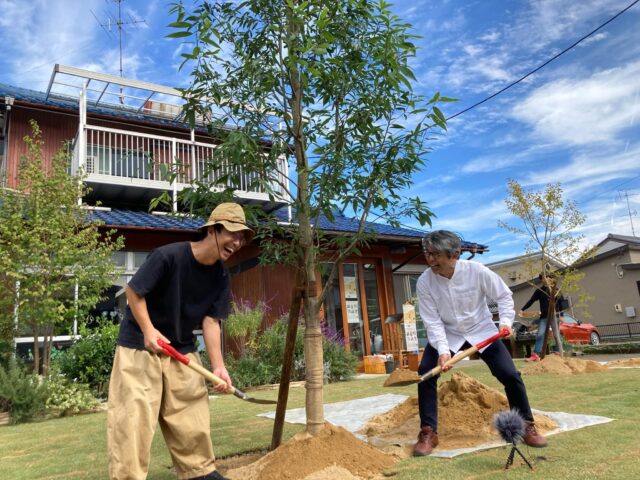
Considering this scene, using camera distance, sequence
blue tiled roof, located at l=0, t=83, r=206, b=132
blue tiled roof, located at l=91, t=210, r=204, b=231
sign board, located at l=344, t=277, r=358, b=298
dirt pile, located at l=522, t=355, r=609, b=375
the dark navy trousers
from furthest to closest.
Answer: blue tiled roof, located at l=0, t=83, r=206, b=132 → sign board, located at l=344, t=277, r=358, b=298 → blue tiled roof, located at l=91, t=210, r=204, b=231 → dirt pile, located at l=522, t=355, r=609, b=375 → the dark navy trousers

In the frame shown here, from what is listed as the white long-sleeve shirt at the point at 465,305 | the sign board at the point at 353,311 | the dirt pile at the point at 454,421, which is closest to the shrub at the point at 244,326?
the sign board at the point at 353,311

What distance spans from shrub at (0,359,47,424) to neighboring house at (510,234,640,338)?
886 inches

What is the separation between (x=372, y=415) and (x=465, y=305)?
2.10 meters

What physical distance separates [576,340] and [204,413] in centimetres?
1962

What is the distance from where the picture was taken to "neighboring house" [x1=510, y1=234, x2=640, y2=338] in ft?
76.5

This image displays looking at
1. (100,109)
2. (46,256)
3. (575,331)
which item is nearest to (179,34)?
Answer: (46,256)

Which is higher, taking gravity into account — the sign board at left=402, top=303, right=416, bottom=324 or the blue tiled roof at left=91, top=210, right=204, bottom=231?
the blue tiled roof at left=91, top=210, right=204, bottom=231

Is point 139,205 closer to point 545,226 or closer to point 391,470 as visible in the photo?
point 545,226

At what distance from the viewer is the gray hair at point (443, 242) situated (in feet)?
11.9

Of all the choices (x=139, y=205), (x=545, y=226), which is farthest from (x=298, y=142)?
(x=139, y=205)

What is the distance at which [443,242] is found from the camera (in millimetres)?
3645

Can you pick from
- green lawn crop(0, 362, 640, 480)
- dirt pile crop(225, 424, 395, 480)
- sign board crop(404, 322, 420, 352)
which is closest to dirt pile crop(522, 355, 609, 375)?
green lawn crop(0, 362, 640, 480)

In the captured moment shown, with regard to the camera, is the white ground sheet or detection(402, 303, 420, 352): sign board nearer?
the white ground sheet

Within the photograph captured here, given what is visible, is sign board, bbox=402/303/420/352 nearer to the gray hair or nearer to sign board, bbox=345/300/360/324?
sign board, bbox=345/300/360/324
